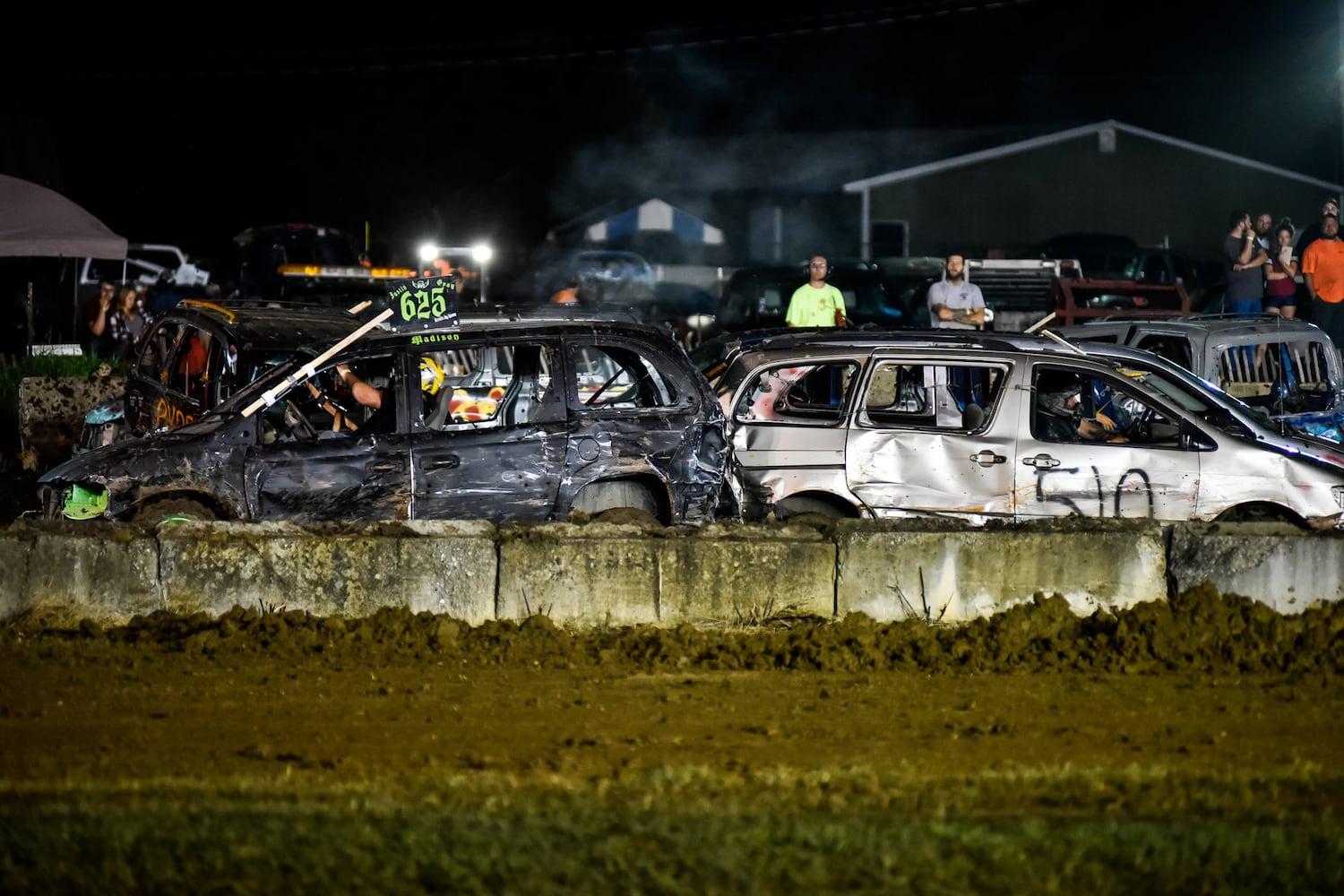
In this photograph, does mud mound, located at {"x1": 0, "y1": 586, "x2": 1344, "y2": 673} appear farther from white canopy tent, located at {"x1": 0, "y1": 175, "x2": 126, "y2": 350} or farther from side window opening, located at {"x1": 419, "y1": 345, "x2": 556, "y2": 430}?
white canopy tent, located at {"x1": 0, "y1": 175, "x2": 126, "y2": 350}

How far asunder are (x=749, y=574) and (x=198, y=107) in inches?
1520

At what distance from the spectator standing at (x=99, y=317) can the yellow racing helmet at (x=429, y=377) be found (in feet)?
38.7

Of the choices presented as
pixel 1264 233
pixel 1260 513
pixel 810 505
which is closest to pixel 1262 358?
pixel 1260 513

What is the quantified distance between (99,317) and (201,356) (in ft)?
36.6

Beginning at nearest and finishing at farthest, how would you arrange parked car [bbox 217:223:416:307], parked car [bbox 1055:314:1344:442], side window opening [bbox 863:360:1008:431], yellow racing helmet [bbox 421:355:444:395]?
1. yellow racing helmet [bbox 421:355:444:395]
2. side window opening [bbox 863:360:1008:431]
3. parked car [bbox 1055:314:1344:442]
4. parked car [bbox 217:223:416:307]

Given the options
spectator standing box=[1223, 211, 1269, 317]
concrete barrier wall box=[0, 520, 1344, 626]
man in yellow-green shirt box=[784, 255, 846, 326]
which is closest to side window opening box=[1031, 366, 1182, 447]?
concrete barrier wall box=[0, 520, 1344, 626]

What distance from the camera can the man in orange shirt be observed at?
17.8 meters

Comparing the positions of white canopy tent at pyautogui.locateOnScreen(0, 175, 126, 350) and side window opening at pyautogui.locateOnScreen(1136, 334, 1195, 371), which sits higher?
white canopy tent at pyautogui.locateOnScreen(0, 175, 126, 350)

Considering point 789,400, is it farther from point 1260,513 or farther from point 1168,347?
point 1168,347

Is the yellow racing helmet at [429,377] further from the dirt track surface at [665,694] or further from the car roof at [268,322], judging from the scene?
the dirt track surface at [665,694]

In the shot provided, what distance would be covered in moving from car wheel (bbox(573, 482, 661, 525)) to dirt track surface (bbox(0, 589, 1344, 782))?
5.45ft

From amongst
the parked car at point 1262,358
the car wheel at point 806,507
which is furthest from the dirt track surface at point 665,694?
the parked car at point 1262,358

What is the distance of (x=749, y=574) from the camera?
8.45 m

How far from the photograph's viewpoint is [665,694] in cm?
730
